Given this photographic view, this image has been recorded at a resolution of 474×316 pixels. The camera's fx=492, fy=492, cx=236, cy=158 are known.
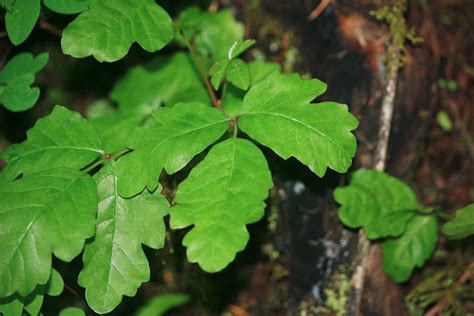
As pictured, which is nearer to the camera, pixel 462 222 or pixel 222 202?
pixel 222 202

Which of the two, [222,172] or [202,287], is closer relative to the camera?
[222,172]

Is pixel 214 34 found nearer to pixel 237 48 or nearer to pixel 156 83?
pixel 156 83

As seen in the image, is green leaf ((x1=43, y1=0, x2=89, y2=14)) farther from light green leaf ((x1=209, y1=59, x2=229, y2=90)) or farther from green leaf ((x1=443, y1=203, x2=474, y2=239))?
green leaf ((x1=443, y1=203, x2=474, y2=239))

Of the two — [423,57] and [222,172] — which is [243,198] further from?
[423,57]

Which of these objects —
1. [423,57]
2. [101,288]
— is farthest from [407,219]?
[101,288]

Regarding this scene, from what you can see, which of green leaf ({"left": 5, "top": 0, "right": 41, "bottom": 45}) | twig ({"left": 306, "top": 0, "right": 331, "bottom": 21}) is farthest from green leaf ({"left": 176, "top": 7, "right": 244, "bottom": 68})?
green leaf ({"left": 5, "top": 0, "right": 41, "bottom": 45})

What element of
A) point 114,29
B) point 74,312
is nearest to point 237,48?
point 114,29
